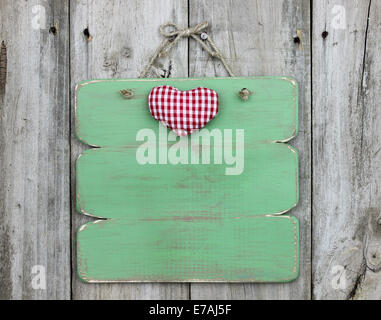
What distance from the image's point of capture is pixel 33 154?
82cm

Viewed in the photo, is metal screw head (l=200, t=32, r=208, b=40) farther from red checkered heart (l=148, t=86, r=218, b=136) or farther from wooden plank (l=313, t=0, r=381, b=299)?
wooden plank (l=313, t=0, r=381, b=299)

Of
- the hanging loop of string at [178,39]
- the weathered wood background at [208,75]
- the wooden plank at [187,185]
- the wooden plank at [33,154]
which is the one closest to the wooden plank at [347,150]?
the weathered wood background at [208,75]

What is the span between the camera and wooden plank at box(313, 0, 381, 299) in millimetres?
792

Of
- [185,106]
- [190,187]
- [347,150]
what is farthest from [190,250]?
[347,150]

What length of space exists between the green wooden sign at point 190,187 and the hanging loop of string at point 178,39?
5cm

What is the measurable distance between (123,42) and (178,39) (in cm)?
13

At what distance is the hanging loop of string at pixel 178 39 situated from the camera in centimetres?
78

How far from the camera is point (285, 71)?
0.79 m

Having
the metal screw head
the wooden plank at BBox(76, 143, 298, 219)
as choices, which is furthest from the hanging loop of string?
the wooden plank at BBox(76, 143, 298, 219)

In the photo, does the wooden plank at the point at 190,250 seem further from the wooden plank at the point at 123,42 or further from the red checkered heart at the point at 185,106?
the red checkered heart at the point at 185,106

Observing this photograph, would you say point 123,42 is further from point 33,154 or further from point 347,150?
point 347,150

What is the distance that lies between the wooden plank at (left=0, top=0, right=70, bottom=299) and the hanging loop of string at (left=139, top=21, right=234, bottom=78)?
0.22 meters

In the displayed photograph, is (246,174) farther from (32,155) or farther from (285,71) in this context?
(32,155)
